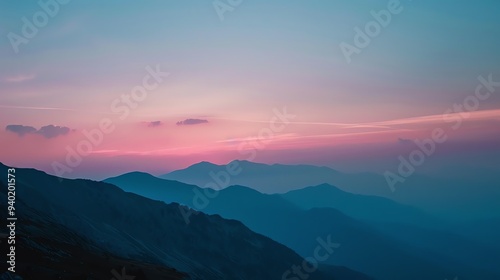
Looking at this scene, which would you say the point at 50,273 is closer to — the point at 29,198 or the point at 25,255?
the point at 25,255

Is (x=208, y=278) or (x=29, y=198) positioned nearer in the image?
(x=29, y=198)

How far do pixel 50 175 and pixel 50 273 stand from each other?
501ft

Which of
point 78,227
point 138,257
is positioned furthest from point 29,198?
point 138,257

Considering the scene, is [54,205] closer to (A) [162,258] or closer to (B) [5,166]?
(B) [5,166]

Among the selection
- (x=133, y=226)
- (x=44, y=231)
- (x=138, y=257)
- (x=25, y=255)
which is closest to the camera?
(x=25, y=255)

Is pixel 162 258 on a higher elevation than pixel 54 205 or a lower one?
lower

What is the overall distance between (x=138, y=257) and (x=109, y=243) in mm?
11217

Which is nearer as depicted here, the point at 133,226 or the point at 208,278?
the point at 208,278

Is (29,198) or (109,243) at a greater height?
(29,198)

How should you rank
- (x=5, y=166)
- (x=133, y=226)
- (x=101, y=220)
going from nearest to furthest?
(x=5, y=166) < (x=101, y=220) < (x=133, y=226)

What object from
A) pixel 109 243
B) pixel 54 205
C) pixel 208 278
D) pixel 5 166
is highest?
pixel 5 166

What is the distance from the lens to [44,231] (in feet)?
303

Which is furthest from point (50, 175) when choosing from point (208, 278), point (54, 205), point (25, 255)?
point (25, 255)

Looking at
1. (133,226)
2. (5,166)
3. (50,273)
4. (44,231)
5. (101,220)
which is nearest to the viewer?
(50,273)
